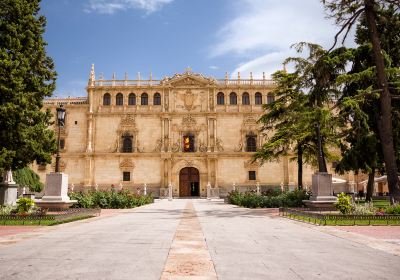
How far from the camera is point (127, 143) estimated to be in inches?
1864

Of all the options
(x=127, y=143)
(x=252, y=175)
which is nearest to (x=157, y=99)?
(x=127, y=143)

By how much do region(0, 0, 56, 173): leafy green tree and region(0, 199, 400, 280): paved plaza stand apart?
10.9 meters

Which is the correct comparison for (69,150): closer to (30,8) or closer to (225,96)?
(225,96)

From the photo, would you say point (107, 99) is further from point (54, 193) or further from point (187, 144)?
point (54, 193)

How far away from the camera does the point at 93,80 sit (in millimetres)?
47719

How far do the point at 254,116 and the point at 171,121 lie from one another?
35.4 feet

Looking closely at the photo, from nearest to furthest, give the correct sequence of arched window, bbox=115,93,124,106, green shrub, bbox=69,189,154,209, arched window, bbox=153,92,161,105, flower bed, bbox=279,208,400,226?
flower bed, bbox=279,208,400,226
green shrub, bbox=69,189,154,209
arched window, bbox=115,93,124,106
arched window, bbox=153,92,161,105

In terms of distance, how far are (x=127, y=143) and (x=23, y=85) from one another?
2794 cm

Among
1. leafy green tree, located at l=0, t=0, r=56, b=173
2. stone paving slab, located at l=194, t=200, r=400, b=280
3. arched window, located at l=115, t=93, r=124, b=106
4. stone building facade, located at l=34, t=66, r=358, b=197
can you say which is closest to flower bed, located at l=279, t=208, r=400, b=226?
stone paving slab, located at l=194, t=200, r=400, b=280

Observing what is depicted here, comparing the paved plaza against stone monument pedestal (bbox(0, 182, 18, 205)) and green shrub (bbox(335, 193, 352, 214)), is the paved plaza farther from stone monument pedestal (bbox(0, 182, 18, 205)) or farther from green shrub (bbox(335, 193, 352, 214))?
stone monument pedestal (bbox(0, 182, 18, 205))

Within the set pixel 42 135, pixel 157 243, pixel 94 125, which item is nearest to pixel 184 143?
pixel 94 125

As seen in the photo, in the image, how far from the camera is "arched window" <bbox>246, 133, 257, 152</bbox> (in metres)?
47.6

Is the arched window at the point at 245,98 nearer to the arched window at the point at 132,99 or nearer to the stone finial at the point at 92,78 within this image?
the arched window at the point at 132,99

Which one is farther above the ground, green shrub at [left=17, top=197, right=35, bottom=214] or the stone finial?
the stone finial
